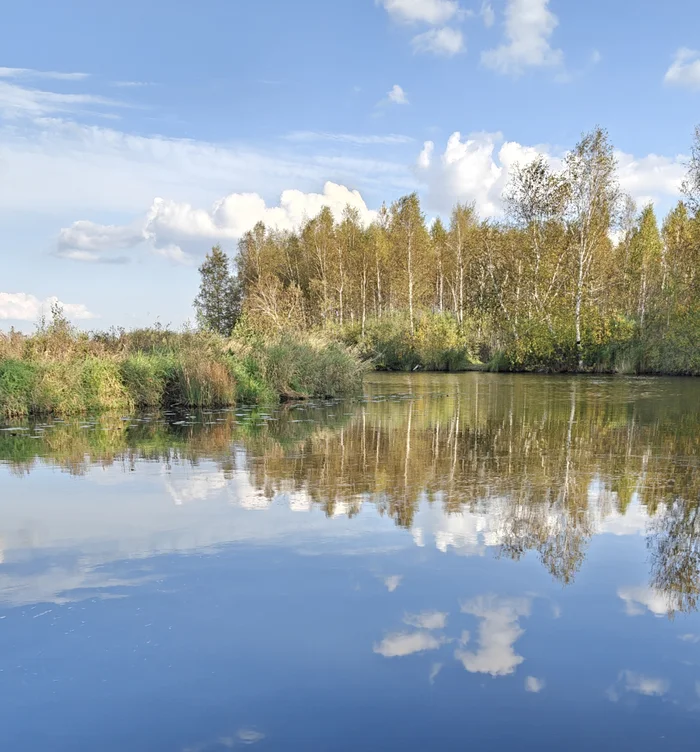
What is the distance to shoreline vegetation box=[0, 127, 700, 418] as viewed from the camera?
1894 centimetres

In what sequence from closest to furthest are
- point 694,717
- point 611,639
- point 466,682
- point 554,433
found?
point 694,717, point 466,682, point 611,639, point 554,433

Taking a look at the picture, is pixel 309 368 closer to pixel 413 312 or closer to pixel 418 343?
pixel 418 343

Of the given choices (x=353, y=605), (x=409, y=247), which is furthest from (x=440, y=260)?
(x=353, y=605)

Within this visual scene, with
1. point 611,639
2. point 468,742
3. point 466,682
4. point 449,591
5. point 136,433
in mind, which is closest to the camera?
point 468,742

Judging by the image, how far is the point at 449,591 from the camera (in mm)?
4762

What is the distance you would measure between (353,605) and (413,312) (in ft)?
139

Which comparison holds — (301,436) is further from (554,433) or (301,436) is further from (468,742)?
(468,742)

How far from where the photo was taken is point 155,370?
18.8 meters

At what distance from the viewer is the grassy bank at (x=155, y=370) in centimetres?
1772

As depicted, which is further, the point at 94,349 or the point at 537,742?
the point at 94,349

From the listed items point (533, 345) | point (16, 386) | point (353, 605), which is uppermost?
point (533, 345)

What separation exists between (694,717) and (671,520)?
3.66 meters

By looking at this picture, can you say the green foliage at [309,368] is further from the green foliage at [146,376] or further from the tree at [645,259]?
the tree at [645,259]

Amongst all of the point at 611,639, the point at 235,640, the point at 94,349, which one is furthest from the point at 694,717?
the point at 94,349
